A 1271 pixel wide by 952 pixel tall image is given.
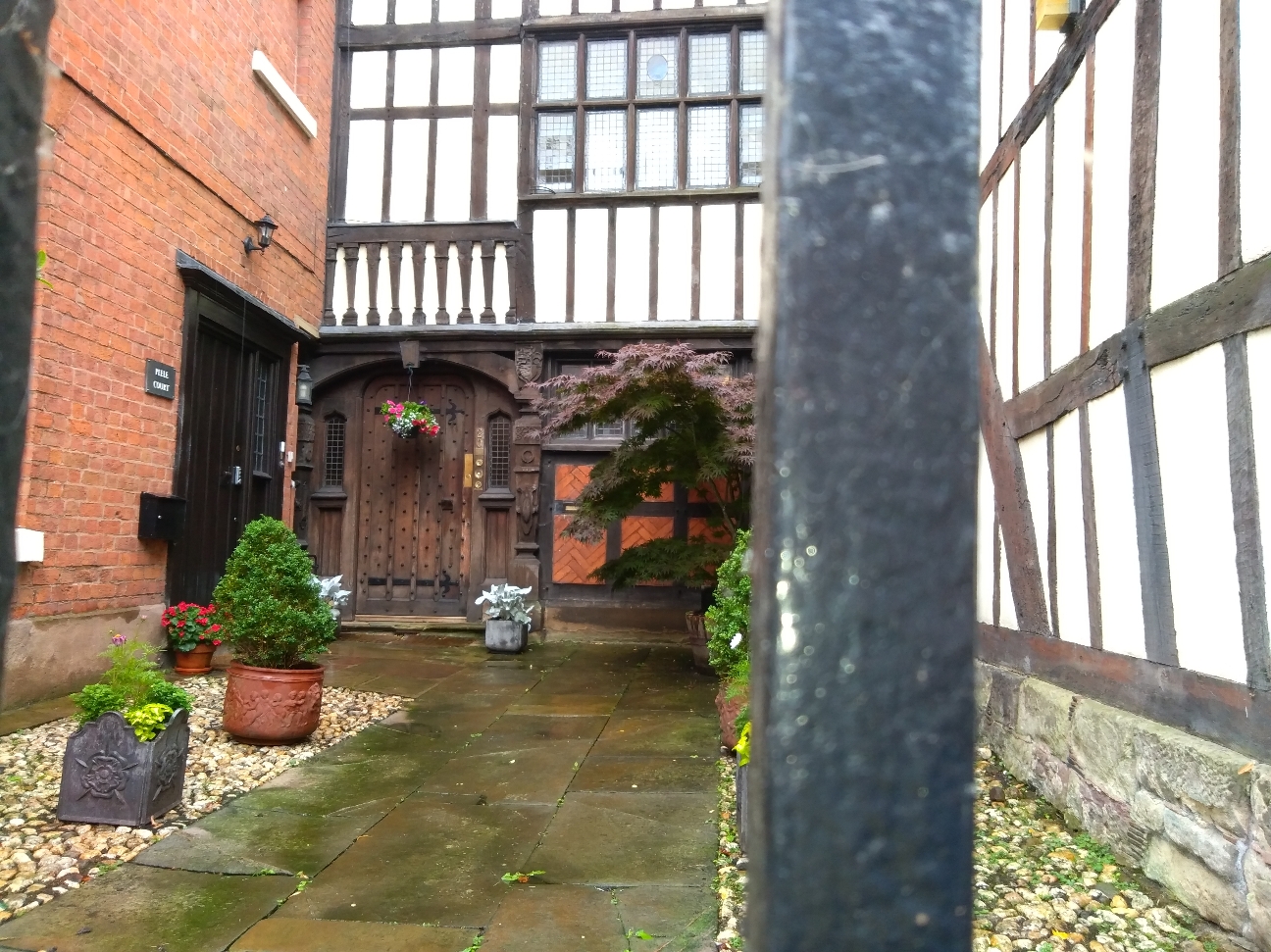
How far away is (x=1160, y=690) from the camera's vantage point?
2.63 m

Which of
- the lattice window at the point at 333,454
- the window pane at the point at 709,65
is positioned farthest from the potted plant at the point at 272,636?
the window pane at the point at 709,65

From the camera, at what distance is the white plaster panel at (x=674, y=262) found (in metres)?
8.00

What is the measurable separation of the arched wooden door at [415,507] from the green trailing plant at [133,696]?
5311 mm

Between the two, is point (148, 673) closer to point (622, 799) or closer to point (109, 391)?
point (622, 799)

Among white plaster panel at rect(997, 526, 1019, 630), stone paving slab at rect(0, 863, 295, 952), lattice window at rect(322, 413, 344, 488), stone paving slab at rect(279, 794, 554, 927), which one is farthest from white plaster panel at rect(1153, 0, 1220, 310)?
lattice window at rect(322, 413, 344, 488)

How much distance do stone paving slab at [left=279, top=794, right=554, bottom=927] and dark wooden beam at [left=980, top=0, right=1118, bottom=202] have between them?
3.49m

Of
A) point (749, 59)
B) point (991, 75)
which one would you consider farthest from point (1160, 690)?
point (749, 59)

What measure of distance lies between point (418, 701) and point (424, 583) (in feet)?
10.7

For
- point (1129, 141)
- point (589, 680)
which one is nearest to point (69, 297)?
point (589, 680)

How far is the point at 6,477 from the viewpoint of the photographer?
1.86 feet

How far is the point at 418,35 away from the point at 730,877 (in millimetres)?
8446

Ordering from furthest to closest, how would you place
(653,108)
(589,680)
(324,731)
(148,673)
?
(653,108)
(589,680)
(324,731)
(148,673)

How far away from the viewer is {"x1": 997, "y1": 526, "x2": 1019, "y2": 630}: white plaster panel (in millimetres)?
4031

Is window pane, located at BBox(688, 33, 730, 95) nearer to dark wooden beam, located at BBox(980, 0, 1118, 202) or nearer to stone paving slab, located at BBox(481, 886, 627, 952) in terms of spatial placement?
dark wooden beam, located at BBox(980, 0, 1118, 202)
